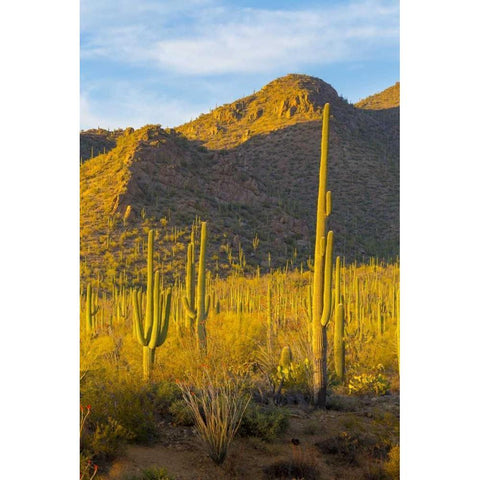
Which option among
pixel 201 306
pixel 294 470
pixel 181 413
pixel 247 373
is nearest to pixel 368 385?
pixel 247 373

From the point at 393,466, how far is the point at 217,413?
153 centimetres

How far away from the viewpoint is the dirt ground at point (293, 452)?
15.2ft

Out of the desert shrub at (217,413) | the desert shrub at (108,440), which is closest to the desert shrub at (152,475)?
the desert shrub at (108,440)

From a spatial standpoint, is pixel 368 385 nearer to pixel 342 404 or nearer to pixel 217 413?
pixel 342 404

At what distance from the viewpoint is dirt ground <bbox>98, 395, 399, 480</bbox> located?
4.62 m

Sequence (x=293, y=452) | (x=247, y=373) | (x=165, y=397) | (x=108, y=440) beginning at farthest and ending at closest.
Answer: (x=247, y=373), (x=165, y=397), (x=293, y=452), (x=108, y=440)

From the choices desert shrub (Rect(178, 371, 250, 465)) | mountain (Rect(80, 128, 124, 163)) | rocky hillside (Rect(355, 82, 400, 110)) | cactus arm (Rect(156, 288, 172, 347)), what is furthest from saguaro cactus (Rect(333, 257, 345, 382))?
mountain (Rect(80, 128, 124, 163))

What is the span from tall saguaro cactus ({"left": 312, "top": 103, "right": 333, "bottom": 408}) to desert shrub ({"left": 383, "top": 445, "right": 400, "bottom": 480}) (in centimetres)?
132

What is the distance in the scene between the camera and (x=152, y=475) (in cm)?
442

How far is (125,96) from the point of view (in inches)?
243
